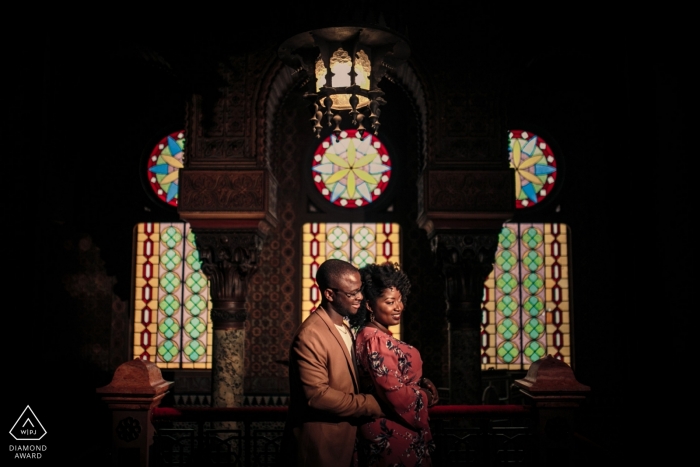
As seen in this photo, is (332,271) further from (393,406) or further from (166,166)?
(166,166)

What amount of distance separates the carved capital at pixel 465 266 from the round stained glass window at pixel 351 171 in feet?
8.15

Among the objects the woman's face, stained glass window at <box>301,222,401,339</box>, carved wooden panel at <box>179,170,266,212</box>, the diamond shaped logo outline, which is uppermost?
carved wooden panel at <box>179,170,266,212</box>

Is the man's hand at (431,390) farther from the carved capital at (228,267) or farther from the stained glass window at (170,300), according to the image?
the stained glass window at (170,300)

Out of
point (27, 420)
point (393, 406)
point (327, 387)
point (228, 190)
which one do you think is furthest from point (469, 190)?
point (27, 420)

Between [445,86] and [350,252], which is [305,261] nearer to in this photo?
[350,252]

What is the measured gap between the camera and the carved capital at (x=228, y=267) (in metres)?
7.59

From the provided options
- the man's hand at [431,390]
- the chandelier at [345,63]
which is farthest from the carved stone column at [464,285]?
the man's hand at [431,390]

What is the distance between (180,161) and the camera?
1018 centimetres

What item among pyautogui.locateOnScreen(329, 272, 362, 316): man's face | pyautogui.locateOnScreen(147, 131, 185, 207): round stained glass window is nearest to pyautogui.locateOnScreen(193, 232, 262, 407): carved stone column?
pyautogui.locateOnScreen(147, 131, 185, 207): round stained glass window

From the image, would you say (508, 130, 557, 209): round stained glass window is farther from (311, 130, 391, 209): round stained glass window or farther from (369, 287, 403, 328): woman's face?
(369, 287, 403, 328): woman's face

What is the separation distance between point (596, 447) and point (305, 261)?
5538mm

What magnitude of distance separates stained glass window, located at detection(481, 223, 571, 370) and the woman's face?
20.2 feet

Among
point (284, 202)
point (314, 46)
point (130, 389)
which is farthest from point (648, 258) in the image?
point (284, 202)

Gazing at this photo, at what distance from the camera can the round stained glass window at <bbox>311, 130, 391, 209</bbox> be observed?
10000 millimetres
